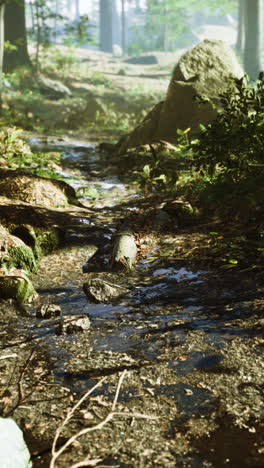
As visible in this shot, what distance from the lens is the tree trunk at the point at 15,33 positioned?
2194 cm

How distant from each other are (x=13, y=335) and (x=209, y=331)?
1.70 metres

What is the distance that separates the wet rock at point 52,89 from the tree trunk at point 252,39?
13344 mm

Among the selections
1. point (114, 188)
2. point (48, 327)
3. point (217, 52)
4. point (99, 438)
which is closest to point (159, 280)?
point (48, 327)


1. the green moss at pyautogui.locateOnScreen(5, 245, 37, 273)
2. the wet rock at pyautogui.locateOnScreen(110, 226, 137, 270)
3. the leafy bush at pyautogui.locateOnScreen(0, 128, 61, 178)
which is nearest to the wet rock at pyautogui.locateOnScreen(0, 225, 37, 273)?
the green moss at pyautogui.locateOnScreen(5, 245, 37, 273)

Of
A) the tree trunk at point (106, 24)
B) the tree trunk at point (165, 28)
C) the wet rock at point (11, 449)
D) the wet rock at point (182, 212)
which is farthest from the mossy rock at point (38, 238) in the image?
the tree trunk at point (106, 24)

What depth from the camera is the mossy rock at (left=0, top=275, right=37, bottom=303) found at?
168 inches

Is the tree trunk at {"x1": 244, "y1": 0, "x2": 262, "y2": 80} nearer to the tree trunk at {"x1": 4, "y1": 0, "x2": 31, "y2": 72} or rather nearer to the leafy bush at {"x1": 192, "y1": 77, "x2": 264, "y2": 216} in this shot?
the tree trunk at {"x1": 4, "y1": 0, "x2": 31, "y2": 72}

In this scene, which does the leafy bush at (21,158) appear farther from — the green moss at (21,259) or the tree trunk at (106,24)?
the tree trunk at (106,24)

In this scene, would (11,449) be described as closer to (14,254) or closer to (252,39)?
(14,254)

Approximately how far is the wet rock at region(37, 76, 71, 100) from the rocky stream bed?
17469 millimetres

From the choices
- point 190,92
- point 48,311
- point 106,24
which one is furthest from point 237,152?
point 106,24

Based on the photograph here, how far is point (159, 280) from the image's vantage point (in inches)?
188

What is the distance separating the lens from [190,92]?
454 inches

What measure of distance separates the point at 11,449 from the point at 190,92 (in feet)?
35.7
